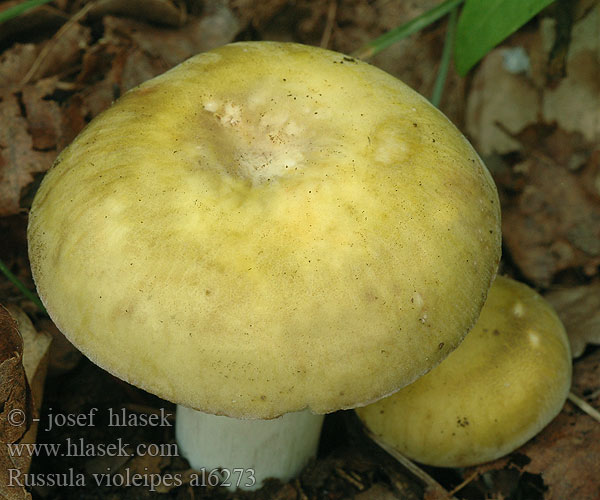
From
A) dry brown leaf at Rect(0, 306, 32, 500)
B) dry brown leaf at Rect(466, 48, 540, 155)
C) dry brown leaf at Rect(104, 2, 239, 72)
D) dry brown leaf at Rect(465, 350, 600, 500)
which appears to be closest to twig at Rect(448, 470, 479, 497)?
dry brown leaf at Rect(465, 350, 600, 500)

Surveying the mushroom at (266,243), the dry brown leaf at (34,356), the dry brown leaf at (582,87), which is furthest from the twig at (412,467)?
the dry brown leaf at (582,87)

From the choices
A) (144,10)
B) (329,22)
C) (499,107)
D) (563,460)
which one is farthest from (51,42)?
(563,460)

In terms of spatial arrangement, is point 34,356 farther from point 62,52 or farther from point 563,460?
point 563,460

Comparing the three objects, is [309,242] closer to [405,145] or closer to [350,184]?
[350,184]

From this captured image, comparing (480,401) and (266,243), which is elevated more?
(266,243)

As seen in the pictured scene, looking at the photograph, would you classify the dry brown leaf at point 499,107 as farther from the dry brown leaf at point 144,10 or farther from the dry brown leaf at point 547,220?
the dry brown leaf at point 144,10

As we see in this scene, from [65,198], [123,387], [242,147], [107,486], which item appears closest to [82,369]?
[123,387]
